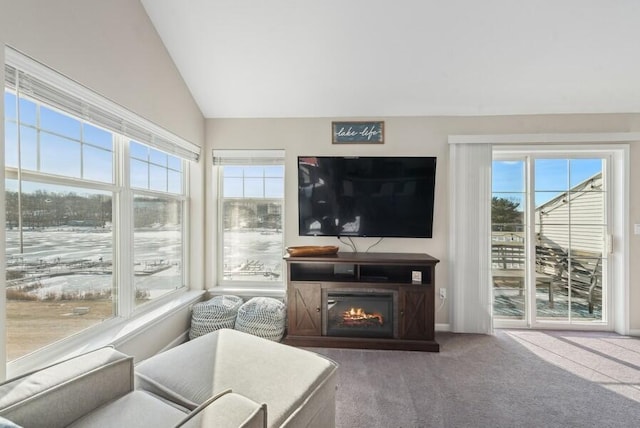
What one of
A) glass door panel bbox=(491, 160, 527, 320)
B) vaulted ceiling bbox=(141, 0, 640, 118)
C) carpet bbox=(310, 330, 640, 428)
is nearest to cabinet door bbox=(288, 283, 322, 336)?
carpet bbox=(310, 330, 640, 428)

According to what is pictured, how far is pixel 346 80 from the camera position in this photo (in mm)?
2643

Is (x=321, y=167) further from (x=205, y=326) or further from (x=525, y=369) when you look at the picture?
(x=525, y=369)

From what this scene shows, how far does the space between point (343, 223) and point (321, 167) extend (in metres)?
0.63

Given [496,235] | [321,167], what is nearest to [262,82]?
[321,167]

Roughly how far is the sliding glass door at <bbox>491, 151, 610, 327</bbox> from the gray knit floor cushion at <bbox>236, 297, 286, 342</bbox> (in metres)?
2.36

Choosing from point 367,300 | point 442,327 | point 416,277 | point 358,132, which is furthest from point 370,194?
point 442,327

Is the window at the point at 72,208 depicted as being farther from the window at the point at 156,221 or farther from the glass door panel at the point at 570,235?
the glass door panel at the point at 570,235

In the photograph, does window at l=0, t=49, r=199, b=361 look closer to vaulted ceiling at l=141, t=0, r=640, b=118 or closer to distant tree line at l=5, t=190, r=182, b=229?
distant tree line at l=5, t=190, r=182, b=229

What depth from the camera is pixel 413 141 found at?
301 cm

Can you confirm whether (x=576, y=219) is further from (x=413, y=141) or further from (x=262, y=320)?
(x=262, y=320)

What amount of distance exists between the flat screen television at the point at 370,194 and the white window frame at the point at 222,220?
1.43 ft

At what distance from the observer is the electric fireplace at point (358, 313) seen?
263cm

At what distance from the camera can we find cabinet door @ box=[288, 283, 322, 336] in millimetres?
2660

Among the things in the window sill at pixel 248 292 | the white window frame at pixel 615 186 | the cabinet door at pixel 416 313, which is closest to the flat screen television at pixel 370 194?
the white window frame at pixel 615 186
